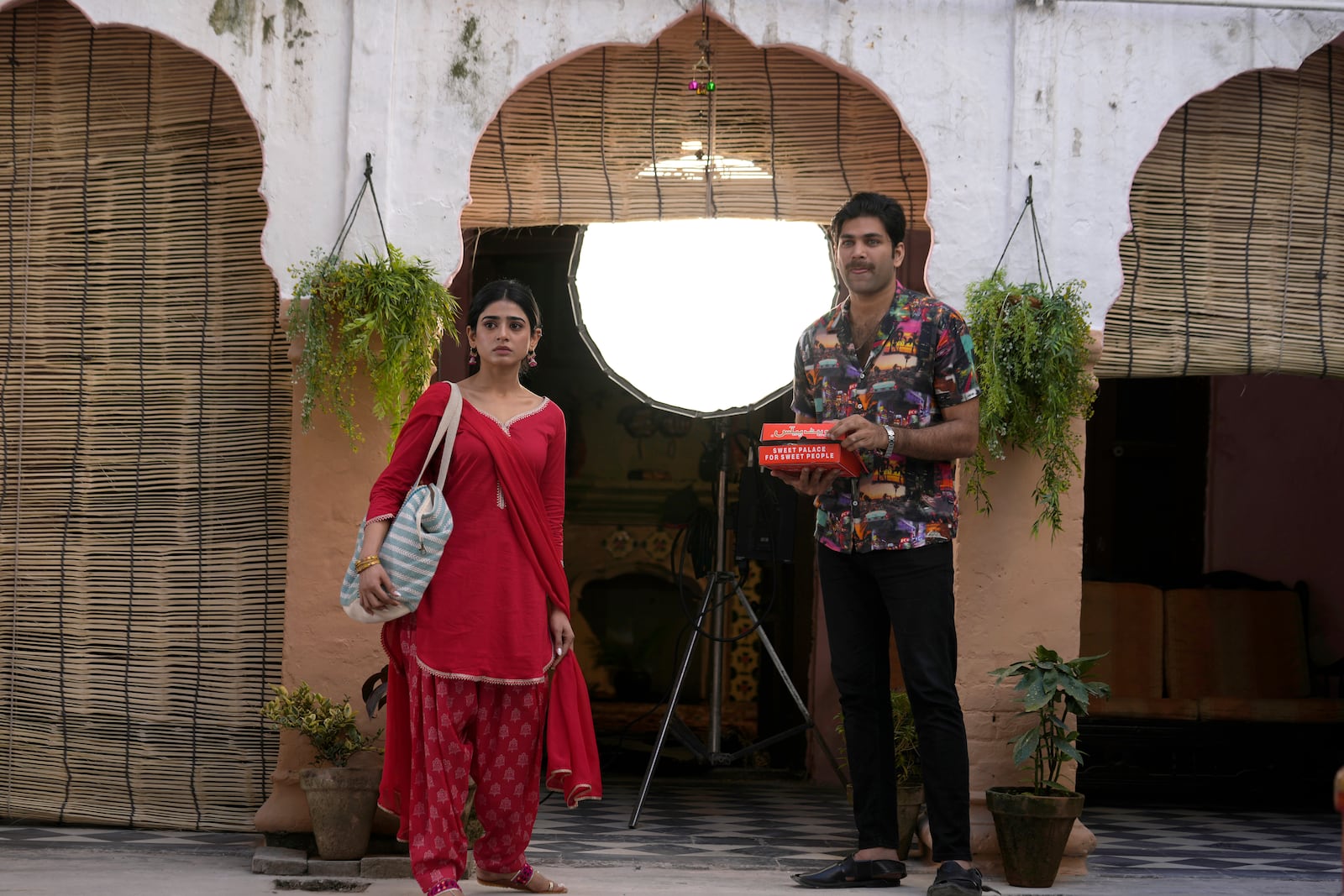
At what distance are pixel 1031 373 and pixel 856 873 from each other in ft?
5.49

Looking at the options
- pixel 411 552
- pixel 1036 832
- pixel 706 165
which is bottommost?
pixel 1036 832

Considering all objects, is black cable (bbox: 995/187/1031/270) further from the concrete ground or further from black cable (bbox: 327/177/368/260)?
black cable (bbox: 327/177/368/260)

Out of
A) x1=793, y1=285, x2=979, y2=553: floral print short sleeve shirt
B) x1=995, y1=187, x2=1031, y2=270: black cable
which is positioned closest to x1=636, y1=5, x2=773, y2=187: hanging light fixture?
x1=995, y1=187, x2=1031, y2=270: black cable

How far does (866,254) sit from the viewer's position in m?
4.25

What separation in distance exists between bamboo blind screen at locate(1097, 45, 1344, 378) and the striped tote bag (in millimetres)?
2577

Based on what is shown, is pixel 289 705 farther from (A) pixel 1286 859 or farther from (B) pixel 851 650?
(A) pixel 1286 859

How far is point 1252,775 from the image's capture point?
270 inches

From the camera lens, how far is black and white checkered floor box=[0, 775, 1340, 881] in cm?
490

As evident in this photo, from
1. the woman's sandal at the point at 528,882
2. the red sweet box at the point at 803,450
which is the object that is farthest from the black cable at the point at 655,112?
the woman's sandal at the point at 528,882

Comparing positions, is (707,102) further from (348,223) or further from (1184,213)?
(1184,213)

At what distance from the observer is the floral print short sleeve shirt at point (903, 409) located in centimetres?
420

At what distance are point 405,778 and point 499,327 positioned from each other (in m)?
1.29

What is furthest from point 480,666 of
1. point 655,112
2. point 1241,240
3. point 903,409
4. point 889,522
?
point 1241,240

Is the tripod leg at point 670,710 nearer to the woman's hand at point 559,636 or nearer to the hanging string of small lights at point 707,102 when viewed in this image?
the woman's hand at point 559,636
